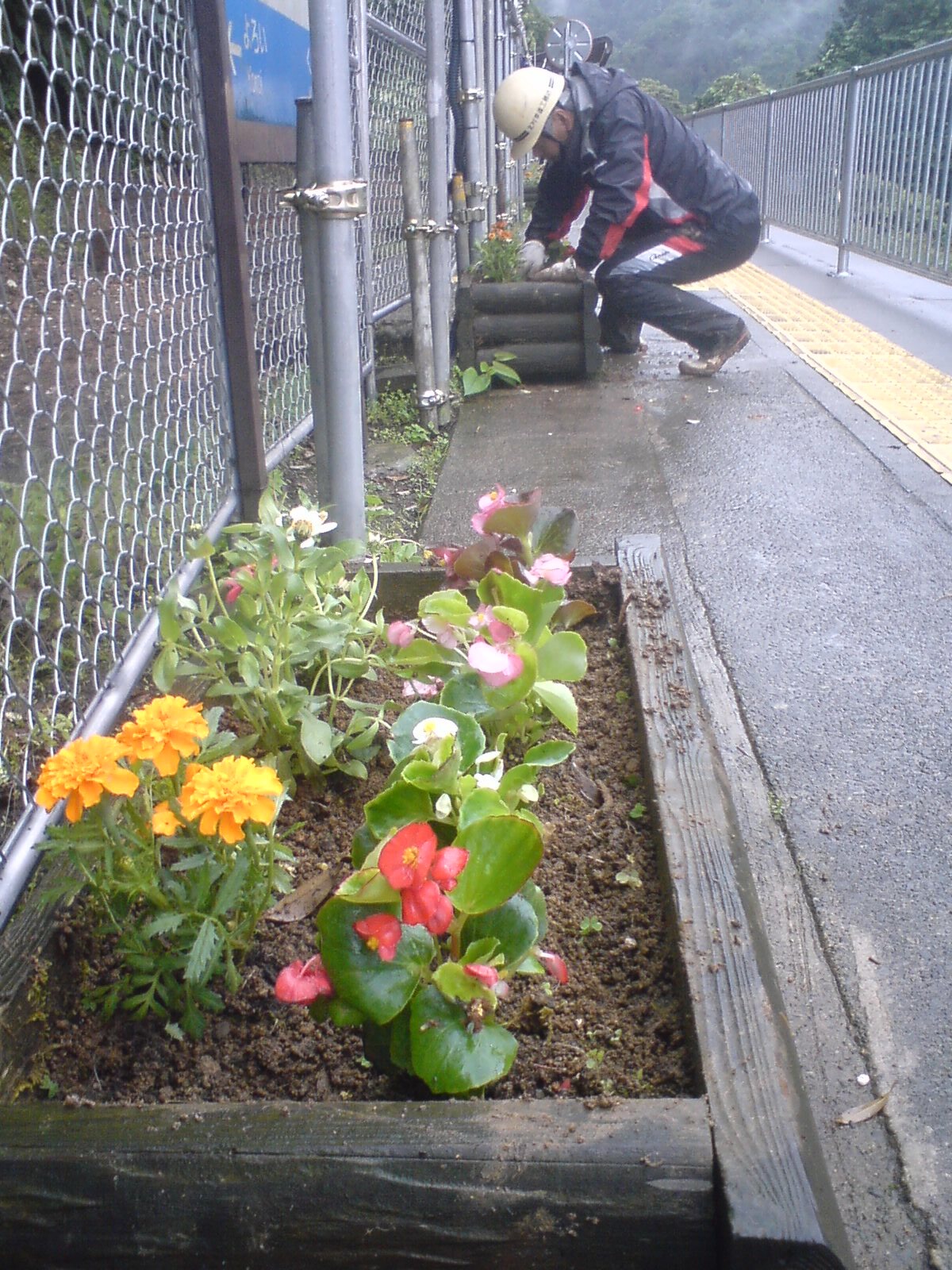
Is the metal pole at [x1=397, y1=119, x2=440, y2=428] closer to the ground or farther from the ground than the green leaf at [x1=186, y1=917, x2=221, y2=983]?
farther from the ground

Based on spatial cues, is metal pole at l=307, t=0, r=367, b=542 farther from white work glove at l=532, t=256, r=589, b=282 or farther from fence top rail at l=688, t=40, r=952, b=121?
fence top rail at l=688, t=40, r=952, b=121

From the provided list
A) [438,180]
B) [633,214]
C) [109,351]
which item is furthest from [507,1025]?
[633,214]

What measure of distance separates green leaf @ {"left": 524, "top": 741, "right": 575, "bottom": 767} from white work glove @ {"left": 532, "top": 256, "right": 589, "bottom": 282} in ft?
16.7

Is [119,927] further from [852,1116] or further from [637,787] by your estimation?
[852,1116]

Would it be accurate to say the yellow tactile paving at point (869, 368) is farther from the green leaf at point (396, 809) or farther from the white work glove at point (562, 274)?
the green leaf at point (396, 809)

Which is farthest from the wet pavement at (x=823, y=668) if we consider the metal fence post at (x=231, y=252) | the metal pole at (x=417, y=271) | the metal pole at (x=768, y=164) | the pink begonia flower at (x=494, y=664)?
the metal pole at (x=768, y=164)

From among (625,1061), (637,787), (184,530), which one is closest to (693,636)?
(637,787)

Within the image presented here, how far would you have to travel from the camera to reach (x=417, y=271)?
5004mm

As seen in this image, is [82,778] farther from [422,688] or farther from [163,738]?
[422,688]

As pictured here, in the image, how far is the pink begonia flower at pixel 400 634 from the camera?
1.82 metres

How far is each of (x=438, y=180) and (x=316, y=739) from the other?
4164mm

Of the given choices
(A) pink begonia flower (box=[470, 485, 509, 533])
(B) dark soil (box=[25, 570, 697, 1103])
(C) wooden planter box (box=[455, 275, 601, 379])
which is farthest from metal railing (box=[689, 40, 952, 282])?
(B) dark soil (box=[25, 570, 697, 1103])

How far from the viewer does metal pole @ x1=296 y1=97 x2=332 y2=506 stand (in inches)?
93.0

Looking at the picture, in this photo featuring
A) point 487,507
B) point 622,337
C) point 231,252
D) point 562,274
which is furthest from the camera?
point 622,337
